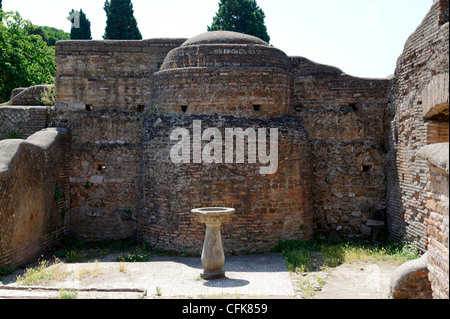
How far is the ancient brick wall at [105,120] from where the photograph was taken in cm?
1058

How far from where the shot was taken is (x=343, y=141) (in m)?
10.4

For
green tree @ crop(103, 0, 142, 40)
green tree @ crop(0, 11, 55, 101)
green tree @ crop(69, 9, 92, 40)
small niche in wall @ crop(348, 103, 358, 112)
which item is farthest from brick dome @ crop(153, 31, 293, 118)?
green tree @ crop(69, 9, 92, 40)

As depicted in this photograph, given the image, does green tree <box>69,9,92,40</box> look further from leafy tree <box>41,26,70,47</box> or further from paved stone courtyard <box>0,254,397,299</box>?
paved stone courtyard <box>0,254,397,299</box>

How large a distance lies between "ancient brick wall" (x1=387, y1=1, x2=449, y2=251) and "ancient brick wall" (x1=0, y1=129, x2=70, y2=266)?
7.10 metres

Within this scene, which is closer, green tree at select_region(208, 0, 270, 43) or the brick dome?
the brick dome

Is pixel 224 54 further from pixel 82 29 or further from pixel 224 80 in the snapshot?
pixel 82 29

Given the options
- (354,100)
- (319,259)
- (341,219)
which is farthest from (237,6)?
(319,259)

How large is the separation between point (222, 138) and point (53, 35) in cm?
3114


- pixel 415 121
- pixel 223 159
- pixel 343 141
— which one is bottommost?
pixel 223 159

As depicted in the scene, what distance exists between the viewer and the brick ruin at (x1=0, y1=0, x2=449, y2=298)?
8781 mm

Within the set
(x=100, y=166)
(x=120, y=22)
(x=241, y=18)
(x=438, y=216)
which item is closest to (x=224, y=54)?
(x=100, y=166)

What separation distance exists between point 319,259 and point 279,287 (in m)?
1.93

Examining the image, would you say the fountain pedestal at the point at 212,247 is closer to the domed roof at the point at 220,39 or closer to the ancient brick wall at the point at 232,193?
the ancient brick wall at the point at 232,193

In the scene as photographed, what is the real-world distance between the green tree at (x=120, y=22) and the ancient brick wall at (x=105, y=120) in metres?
14.4
